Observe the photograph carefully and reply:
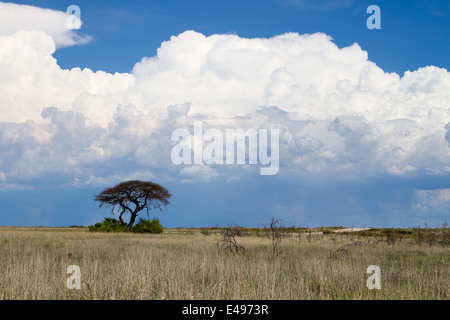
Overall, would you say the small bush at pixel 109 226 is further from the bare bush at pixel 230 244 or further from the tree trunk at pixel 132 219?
the bare bush at pixel 230 244

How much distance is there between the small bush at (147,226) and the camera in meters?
46.3

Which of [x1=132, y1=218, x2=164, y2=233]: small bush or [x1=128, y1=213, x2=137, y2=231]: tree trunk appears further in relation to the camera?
[x1=128, y1=213, x2=137, y2=231]: tree trunk

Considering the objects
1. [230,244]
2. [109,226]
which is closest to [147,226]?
[109,226]

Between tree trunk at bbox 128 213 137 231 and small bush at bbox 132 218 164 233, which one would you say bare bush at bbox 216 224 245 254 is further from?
tree trunk at bbox 128 213 137 231

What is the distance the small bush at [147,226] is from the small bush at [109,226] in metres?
1.33

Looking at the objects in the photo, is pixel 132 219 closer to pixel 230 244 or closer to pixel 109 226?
pixel 109 226

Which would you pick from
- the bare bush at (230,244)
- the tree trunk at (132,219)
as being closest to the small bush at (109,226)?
the tree trunk at (132,219)

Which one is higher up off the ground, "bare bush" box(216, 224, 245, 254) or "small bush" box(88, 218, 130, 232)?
"small bush" box(88, 218, 130, 232)

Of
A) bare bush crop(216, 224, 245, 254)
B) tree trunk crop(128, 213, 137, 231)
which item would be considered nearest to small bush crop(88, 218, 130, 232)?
tree trunk crop(128, 213, 137, 231)

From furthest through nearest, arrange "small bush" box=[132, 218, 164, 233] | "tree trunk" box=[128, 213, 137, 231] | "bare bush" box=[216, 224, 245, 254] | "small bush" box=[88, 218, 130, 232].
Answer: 1. "tree trunk" box=[128, 213, 137, 231]
2. "small bush" box=[132, 218, 164, 233]
3. "small bush" box=[88, 218, 130, 232]
4. "bare bush" box=[216, 224, 245, 254]

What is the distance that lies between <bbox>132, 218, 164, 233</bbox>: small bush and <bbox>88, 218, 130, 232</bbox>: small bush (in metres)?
1.33

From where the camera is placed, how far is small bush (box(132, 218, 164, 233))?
4628 cm
